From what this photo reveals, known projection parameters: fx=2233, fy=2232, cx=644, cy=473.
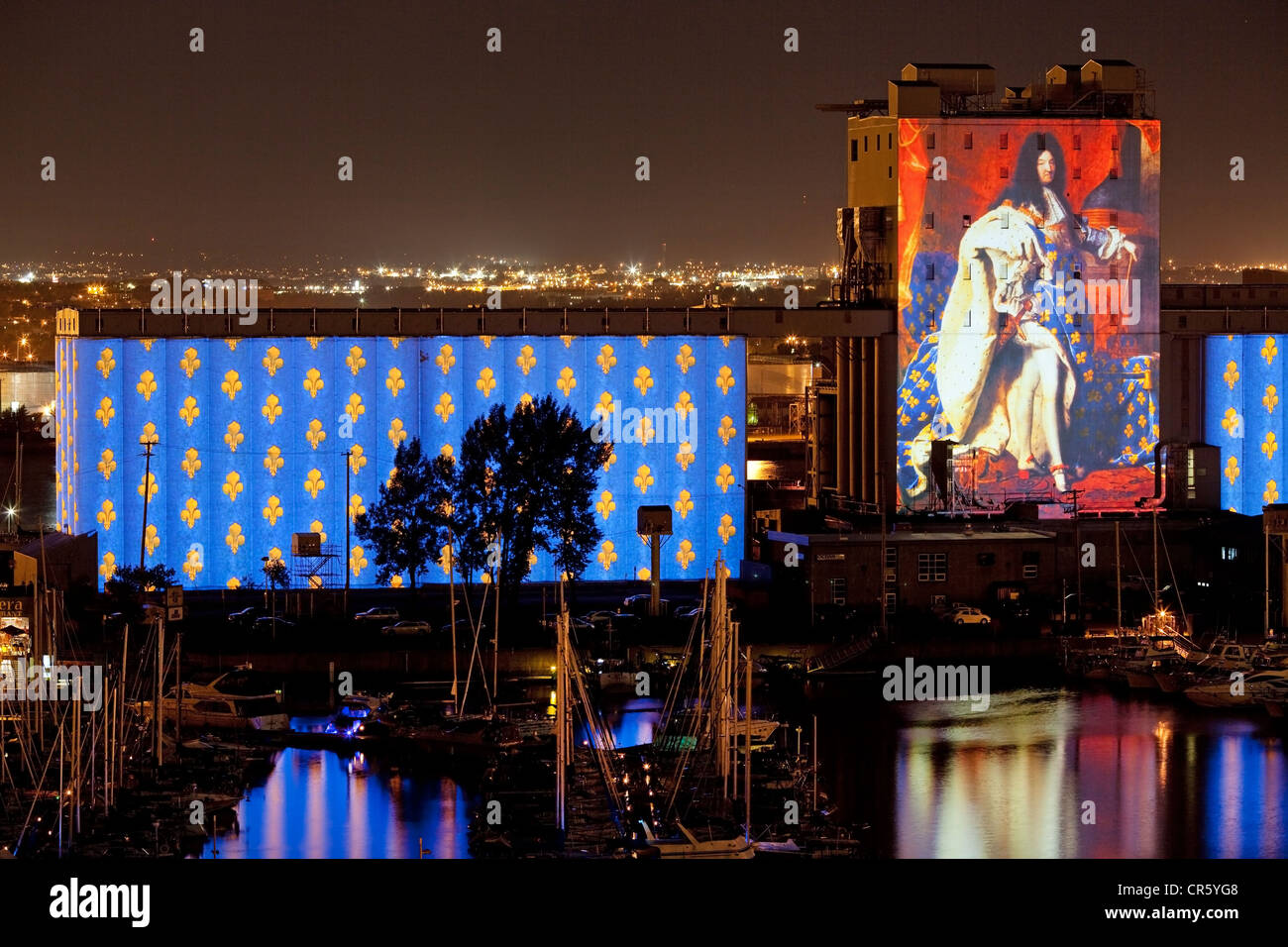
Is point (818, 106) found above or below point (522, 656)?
above

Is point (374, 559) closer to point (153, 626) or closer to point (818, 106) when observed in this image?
point (153, 626)

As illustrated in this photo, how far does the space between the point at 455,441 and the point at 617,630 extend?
5.85 metres

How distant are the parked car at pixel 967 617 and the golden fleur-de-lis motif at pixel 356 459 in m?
9.94

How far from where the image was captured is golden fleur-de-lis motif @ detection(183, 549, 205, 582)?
35.9 meters

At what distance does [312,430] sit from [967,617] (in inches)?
436

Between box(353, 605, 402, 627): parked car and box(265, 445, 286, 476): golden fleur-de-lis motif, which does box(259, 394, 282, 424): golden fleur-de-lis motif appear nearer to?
box(265, 445, 286, 476): golden fleur-de-lis motif

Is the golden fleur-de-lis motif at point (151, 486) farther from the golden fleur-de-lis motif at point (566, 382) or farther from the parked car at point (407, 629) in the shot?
the golden fleur-de-lis motif at point (566, 382)

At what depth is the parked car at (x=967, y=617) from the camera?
32.8 m

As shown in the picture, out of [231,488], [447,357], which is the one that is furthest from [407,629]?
[447,357]

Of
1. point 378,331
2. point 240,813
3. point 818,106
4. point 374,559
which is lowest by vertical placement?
point 240,813

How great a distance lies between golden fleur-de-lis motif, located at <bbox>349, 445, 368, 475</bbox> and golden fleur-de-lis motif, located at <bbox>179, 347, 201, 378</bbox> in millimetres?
2828

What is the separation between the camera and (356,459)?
3641 centimetres
